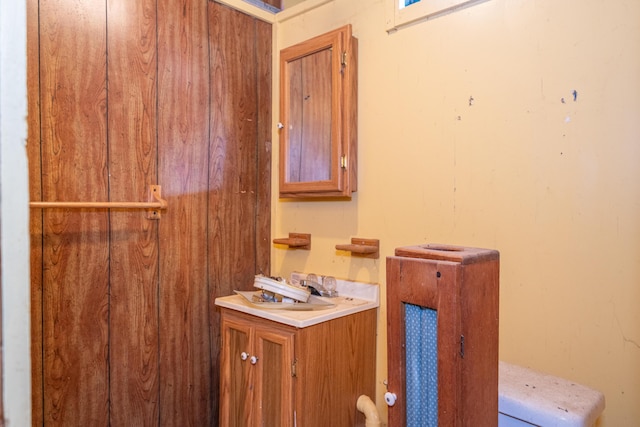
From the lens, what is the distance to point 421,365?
2.42 feet

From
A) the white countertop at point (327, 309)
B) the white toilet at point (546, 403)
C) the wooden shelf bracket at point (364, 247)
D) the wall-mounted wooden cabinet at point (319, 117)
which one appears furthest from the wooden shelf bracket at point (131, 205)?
the white toilet at point (546, 403)

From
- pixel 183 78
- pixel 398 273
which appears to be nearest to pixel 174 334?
pixel 183 78

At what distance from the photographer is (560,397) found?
1056mm

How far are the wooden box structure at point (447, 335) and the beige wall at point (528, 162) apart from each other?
64 cm

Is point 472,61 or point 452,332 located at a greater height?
point 472,61

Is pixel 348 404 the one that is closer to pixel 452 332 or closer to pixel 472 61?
pixel 452 332

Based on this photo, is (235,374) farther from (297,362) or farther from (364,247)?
(364,247)

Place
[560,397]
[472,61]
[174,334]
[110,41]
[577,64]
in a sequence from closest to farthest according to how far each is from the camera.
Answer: [560,397] → [577,64] → [472,61] → [110,41] → [174,334]

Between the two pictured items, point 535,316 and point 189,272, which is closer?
point 535,316

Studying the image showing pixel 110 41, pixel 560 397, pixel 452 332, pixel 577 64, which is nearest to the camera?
pixel 452 332

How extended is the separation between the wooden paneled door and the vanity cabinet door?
0.21m

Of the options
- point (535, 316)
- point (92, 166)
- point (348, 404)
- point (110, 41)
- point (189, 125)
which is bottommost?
point (348, 404)

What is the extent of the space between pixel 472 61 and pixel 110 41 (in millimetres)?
1302

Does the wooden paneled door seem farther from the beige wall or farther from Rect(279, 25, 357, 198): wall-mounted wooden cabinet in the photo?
the beige wall
